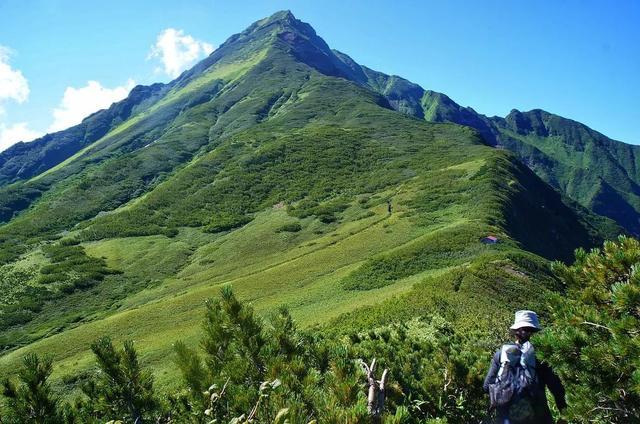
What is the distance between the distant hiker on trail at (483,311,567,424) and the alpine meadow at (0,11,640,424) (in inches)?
16.7

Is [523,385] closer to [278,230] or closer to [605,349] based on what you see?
[605,349]

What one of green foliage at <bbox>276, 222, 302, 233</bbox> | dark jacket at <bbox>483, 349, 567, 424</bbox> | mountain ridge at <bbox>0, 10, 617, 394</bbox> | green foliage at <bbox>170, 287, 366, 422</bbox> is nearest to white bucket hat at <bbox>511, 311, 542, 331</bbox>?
dark jacket at <bbox>483, 349, 567, 424</bbox>

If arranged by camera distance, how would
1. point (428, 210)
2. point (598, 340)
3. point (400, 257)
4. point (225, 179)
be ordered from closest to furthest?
point (598, 340) < point (400, 257) < point (428, 210) < point (225, 179)

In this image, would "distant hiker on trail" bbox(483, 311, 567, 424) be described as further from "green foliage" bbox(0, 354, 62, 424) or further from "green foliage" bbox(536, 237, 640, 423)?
"green foliage" bbox(0, 354, 62, 424)

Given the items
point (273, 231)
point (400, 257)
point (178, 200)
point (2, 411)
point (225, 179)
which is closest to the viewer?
→ point (2, 411)

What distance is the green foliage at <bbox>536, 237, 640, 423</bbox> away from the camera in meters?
6.86

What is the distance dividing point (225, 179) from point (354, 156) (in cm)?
3172

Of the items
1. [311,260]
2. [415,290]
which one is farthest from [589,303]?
[311,260]

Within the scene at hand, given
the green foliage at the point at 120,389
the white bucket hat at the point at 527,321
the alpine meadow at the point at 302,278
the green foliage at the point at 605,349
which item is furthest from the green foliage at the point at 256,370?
the green foliage at the point at 605,349

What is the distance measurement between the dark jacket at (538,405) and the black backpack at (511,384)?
3.1 inches

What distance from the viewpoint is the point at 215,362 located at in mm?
10320

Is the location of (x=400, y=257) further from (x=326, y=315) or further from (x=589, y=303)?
(x=589, y=303)

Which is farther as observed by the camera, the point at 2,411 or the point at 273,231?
the point at 273,231

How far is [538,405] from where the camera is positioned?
7043 millimetres
